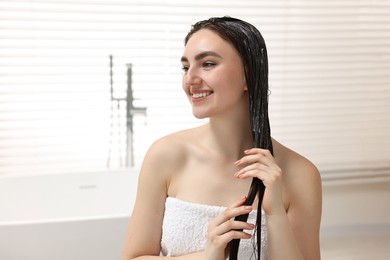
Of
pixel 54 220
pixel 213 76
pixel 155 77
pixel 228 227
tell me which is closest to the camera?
pixel 228 227

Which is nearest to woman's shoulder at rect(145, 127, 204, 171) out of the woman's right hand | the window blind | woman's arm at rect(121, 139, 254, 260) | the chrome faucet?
woman's arm at rect(121, 139, 254, 260)

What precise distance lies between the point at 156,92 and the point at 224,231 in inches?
78.2

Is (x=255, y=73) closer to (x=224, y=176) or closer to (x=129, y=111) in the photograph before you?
(x=224, y=176)

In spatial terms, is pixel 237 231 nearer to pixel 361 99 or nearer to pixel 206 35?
pixel 206 35

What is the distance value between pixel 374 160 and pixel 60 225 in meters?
1.95

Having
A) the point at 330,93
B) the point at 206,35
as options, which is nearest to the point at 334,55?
the point at 330,93

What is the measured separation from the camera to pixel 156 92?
304cm

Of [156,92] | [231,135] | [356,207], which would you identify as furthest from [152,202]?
[356,207]

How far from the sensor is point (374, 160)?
328cm

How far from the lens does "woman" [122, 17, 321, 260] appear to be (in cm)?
119

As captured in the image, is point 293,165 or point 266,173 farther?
point 293,165

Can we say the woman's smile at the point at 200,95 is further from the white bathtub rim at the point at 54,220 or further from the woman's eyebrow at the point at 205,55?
the white bathtub rim at the point at 54,220

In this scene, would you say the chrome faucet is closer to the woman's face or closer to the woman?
the woman

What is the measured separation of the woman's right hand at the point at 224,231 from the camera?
1.10 metres
